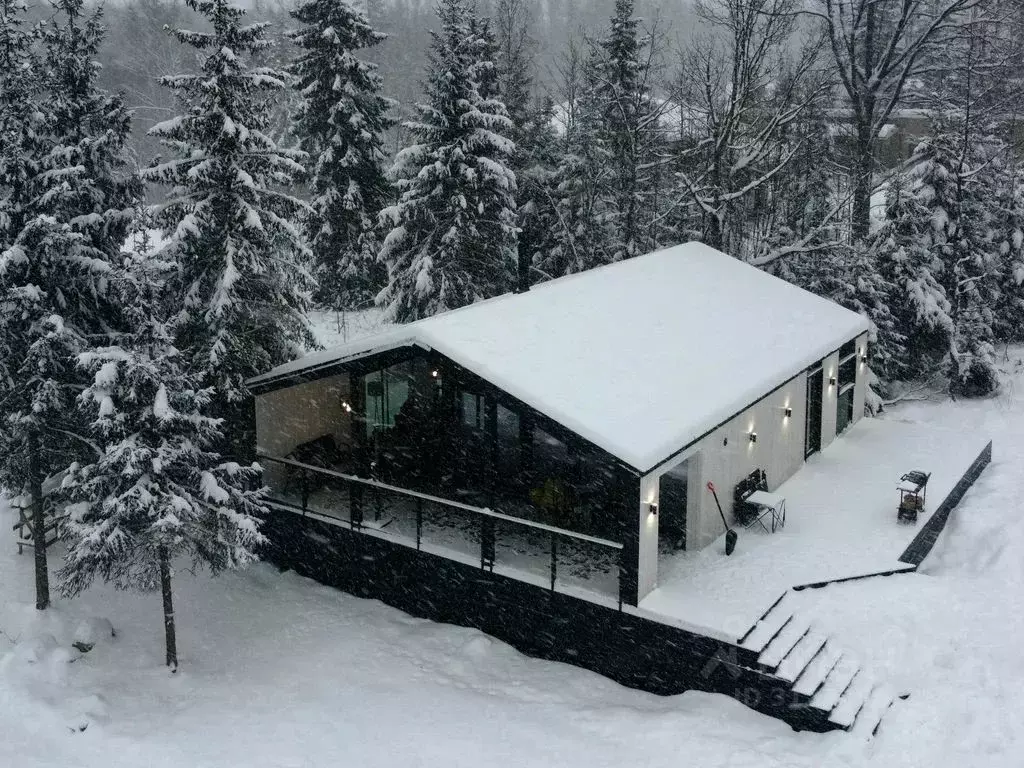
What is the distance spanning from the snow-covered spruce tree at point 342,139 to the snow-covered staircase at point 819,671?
17.8 m

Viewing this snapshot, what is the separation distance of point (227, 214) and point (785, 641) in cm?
1110

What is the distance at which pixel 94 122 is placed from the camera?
1453 cm

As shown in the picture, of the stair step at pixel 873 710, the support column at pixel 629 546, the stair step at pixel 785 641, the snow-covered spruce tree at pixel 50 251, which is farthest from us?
the snow-covered spruce tree at pixel 50 251

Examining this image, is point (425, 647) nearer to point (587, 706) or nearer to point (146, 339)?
point (587, 706)

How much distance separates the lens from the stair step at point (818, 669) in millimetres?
10401

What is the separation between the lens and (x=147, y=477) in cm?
1142

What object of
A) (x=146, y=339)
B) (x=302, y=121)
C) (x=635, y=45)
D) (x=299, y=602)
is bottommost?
(x=299, y=602)

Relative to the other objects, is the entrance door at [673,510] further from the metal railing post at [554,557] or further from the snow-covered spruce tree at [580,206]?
the snow-covered spruce tree at [580,206]

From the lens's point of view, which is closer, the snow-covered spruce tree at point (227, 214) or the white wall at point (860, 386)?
the snow-covered spruce tree at point (227, 214)

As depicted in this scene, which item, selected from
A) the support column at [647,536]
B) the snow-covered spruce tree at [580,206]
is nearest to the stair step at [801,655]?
the support column at [647,536]

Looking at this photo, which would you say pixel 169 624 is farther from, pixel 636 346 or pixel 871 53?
pixel 871 53

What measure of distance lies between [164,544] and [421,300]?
1324 cm

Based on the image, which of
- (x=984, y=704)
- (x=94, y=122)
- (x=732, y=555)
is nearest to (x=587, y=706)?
(x=732, y=555)

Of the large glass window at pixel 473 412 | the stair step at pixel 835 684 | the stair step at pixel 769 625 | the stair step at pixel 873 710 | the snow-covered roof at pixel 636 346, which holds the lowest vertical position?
the stair step at pixel 873 710
